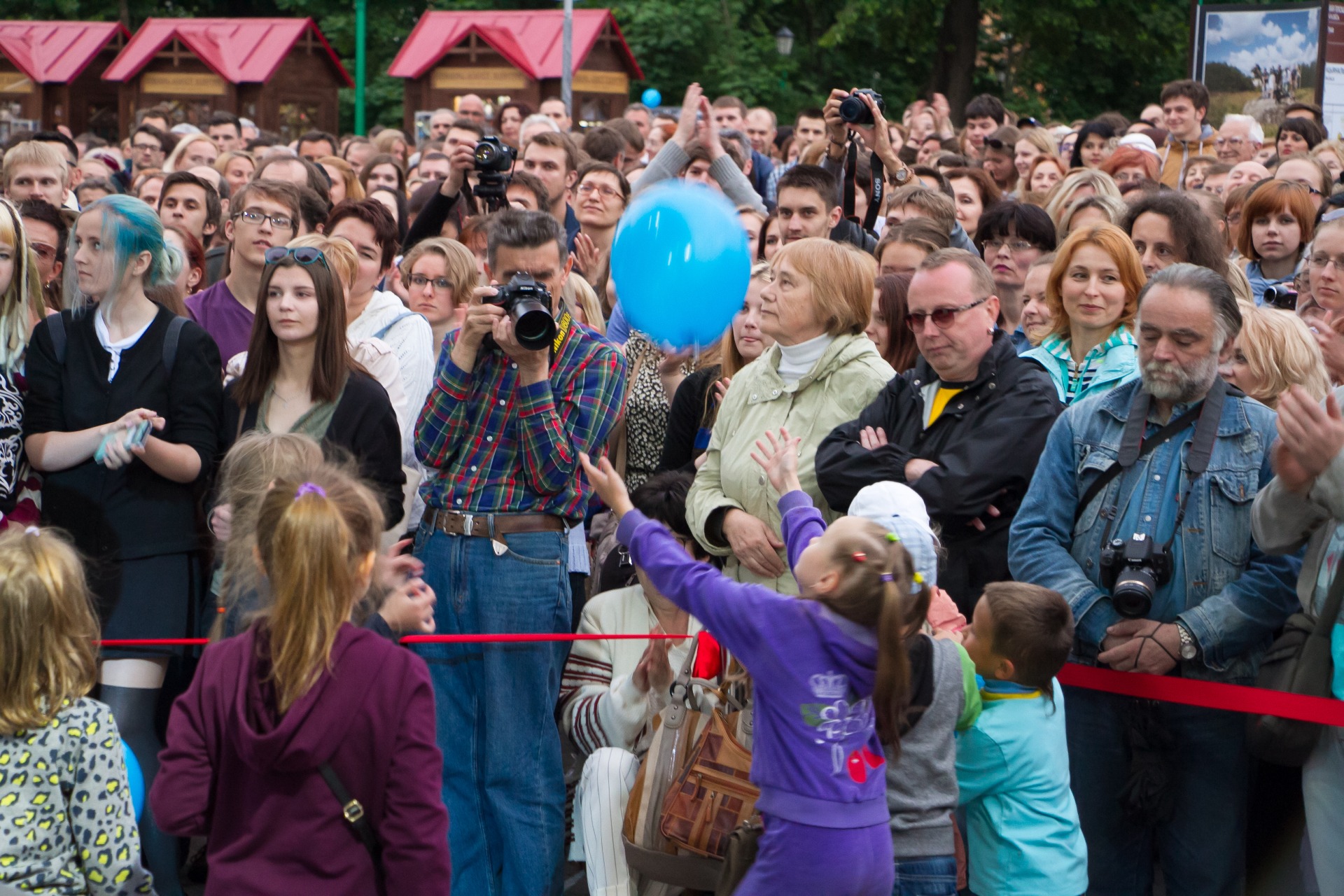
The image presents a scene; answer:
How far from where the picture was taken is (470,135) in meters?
9.64

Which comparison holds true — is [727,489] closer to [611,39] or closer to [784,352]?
[784,352]

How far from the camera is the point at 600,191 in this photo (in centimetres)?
733

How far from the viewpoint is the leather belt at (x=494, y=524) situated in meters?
4.25

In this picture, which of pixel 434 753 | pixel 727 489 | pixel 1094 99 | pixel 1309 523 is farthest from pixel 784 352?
pixel 1094 99

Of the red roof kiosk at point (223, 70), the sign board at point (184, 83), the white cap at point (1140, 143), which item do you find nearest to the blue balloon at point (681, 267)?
the white cap at point (1140, 143)

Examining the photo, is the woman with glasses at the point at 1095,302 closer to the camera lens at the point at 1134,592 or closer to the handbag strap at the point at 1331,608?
the camera lens at the point at 1134,592

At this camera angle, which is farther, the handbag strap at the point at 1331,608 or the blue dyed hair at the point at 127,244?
the blue dyed hair at the point at 127,244

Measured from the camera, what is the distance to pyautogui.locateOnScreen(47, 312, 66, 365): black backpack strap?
175 inches

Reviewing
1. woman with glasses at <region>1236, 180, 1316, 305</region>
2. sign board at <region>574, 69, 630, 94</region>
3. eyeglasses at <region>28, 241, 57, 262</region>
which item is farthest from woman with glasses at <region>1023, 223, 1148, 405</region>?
sign board at <region>574, 69, 630, 94</region>

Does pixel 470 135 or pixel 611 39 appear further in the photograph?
pixel 611 39

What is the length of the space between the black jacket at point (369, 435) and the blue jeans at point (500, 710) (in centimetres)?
19

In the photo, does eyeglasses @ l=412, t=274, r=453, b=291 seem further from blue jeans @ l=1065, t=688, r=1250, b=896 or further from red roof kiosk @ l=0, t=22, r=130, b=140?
red roof kiosk @ l=0, t=22, r=130, b=140

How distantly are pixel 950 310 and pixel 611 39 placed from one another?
1981 centimetres

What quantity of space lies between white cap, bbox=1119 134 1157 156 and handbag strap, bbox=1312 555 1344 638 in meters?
6.30
